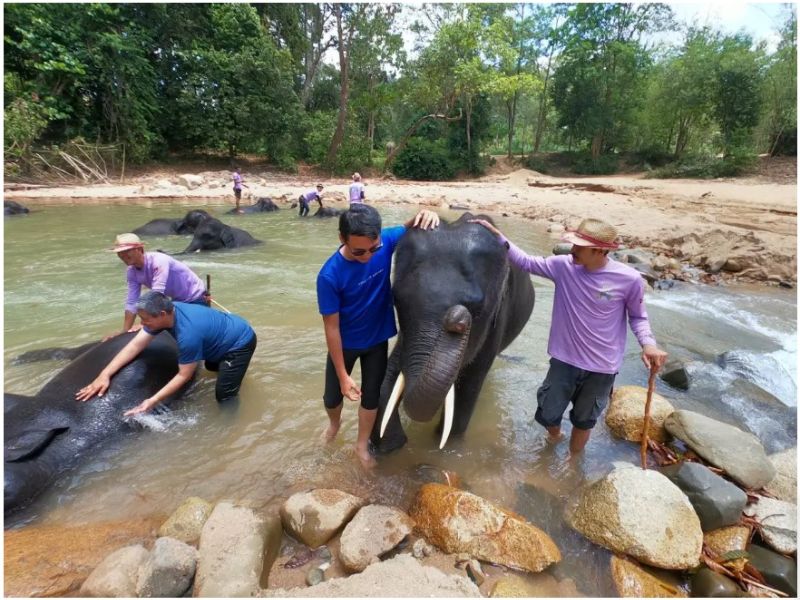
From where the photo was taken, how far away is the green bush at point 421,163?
33.8m

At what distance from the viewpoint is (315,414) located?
170 inches

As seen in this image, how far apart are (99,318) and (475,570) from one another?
658 centimetres

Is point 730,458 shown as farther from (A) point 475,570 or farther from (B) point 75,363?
(B) point 75,363

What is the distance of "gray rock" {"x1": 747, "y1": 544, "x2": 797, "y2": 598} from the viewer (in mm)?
2496

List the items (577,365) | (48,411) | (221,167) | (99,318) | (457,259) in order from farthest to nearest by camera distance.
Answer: (221,167)
(99,318)
(48,411)
(577,365)
(457,259)

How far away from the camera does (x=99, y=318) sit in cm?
674

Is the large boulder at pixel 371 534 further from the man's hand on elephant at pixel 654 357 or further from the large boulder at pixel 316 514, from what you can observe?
the man's hand on elephant at pixel 654 357

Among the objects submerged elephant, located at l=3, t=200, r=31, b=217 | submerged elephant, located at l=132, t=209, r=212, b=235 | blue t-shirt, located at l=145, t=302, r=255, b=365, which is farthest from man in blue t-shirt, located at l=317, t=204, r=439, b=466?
submerged elephant, located at l=3, t=200, r=31, b=217

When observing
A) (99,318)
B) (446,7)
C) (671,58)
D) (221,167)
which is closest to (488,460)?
(99,318)

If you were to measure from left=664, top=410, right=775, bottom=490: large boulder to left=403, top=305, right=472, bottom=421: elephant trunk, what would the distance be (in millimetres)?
2269

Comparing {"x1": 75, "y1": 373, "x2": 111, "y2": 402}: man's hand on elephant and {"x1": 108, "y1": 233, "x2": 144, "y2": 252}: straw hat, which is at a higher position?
{"x1": 108, "y1": 233, "x2": 144, "y2": 252}: straw hat

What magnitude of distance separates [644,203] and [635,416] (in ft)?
55.0

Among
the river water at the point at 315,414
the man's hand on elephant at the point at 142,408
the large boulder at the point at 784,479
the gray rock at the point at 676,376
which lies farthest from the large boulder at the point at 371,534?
the gray rock at the point at 676,376

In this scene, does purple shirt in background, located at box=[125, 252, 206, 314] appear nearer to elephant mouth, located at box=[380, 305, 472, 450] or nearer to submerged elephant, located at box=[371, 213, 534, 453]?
submerged elephant, located at box=[371, 213, 534, 453]
